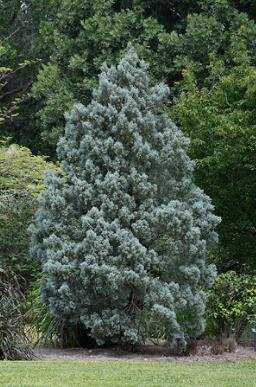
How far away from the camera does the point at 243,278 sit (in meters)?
11.8

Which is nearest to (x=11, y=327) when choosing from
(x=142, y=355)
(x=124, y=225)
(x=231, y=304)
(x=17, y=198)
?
(x=142, y=355)

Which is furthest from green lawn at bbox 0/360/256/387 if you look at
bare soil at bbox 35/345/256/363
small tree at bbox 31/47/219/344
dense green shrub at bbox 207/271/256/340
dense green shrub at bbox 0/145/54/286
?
dense green shrub at bbox 0/145/54/286

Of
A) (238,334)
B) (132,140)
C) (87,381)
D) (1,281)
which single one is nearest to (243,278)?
(238,334)

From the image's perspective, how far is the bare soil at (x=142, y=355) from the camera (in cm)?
1057

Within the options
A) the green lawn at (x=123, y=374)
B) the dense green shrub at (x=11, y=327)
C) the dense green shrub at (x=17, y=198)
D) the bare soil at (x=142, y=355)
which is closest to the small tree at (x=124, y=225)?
the bare soil at (x=142, y=355)

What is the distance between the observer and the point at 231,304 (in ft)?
37.7

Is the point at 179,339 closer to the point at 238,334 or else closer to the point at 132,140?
the point at 238,334

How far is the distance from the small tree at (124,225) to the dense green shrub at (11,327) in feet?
2.49

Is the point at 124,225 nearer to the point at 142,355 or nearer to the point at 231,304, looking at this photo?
the point at 142,355

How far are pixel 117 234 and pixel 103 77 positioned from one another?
263cm

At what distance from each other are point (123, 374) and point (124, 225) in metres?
3.22

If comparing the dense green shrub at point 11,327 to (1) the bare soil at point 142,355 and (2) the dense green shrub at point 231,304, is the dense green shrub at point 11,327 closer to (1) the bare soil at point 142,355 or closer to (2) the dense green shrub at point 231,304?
(1) the bare soil at point 142,355

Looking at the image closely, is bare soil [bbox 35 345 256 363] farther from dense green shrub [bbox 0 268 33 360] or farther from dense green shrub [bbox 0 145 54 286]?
dense green shrub [bbox 0 145 54 286]

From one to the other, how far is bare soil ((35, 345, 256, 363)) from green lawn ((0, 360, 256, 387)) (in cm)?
73
